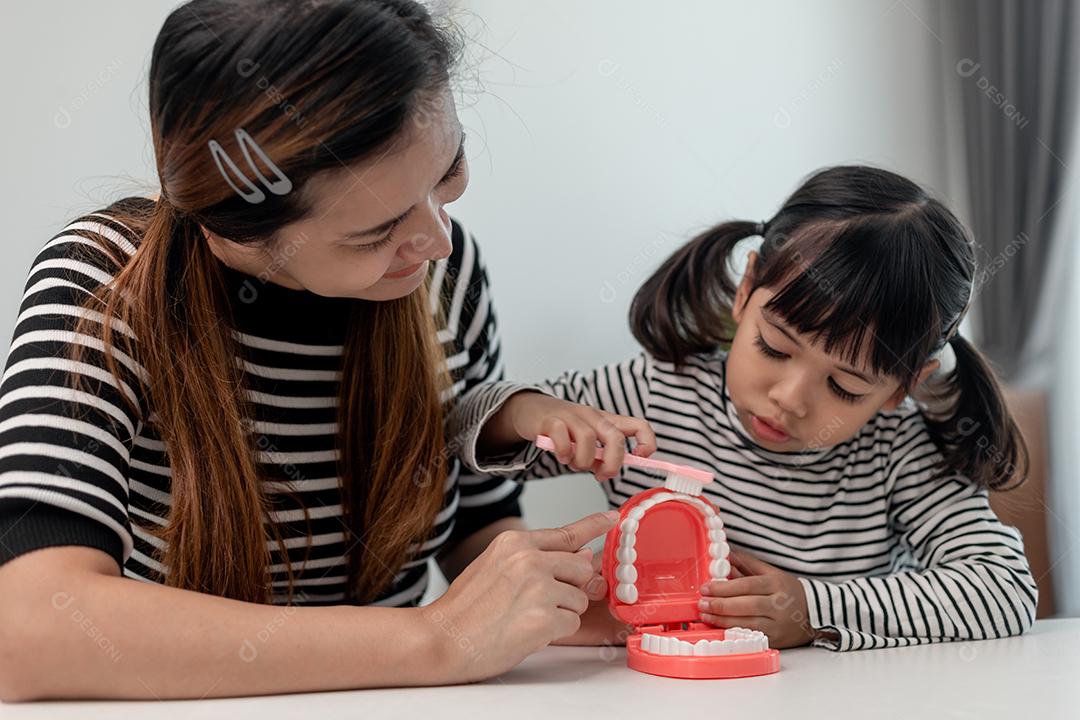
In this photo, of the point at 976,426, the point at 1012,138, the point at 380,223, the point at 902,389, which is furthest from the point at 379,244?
the point at 1012,138

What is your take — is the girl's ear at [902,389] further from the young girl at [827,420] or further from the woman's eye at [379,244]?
the woman's eye at [379,244]

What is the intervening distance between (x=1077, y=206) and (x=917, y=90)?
30cm

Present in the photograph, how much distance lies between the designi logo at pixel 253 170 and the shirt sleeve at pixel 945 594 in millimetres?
682

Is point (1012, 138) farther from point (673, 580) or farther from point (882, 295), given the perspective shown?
point (673, 580)

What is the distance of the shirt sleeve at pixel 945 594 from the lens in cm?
115

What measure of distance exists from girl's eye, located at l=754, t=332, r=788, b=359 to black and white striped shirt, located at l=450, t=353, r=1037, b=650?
12 centimetres

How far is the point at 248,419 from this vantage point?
1.09 meters

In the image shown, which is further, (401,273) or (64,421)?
(401,273)

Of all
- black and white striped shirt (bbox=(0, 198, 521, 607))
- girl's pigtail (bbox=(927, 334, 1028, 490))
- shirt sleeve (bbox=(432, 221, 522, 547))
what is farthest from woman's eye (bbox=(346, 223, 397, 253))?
girl's pigtail (bbox=(927, 334, 1028, 490))

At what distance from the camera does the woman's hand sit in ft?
3.05

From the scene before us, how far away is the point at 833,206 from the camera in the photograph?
47.9 inches

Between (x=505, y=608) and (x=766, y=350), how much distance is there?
1.45ft

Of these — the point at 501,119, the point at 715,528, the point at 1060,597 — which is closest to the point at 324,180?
the point at 715,528

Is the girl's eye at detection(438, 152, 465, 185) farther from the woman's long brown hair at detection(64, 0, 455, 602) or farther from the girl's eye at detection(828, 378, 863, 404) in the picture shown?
the girl's eye at detection(828, 378, 863, 404)
